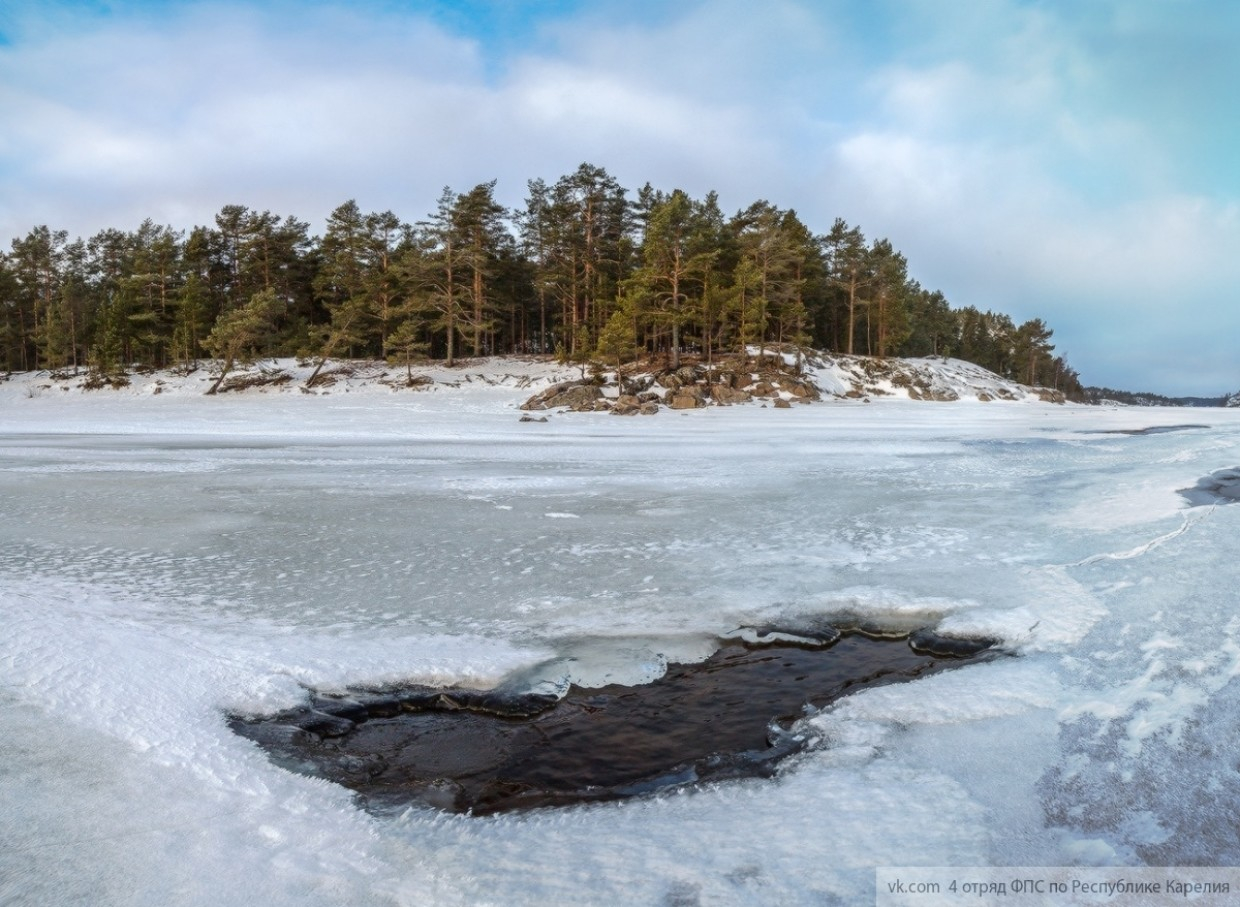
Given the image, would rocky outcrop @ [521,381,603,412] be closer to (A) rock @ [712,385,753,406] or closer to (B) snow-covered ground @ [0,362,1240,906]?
(A) rock @ [712,385,753,406]

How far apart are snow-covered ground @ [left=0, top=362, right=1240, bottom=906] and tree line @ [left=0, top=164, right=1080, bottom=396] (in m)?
30.0

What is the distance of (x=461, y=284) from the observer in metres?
48.4

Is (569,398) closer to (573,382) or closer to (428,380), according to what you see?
(573,382)

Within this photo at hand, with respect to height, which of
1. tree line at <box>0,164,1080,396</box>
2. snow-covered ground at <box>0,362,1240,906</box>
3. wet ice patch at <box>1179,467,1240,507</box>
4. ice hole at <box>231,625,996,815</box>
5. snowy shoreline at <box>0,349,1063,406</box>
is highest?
tree line at <box>0,164,1080,396</box>

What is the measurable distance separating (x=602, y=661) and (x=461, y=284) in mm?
46886

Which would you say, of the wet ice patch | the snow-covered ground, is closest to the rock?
the snow-covered ground

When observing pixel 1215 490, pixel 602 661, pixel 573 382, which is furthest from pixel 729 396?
pixel 602 661

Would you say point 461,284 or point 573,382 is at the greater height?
point 461,284

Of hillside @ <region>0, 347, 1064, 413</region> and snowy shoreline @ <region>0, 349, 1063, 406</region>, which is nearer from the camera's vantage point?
hillside @ <region>0, 347, 1064, 413</region>

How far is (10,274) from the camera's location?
58250mm

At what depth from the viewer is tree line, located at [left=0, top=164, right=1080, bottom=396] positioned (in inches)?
1670

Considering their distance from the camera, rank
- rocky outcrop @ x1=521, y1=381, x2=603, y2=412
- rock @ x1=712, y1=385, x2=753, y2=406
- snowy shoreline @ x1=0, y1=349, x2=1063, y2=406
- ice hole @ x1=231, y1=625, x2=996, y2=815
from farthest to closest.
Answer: snowy shoreline @ x1=0, y1=349, x2=1063, y2=406
rock @ x1=712, y1=385, x2=753, y2=406
rocky outcrop @ x1=521, y1=381, x2=603, y2=412
ice hole @ x1=231, y1=625, x2=996, y2=815

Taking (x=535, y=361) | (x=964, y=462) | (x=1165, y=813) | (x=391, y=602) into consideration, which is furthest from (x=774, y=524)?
(x=535, y=361)

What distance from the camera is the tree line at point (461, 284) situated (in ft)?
139
